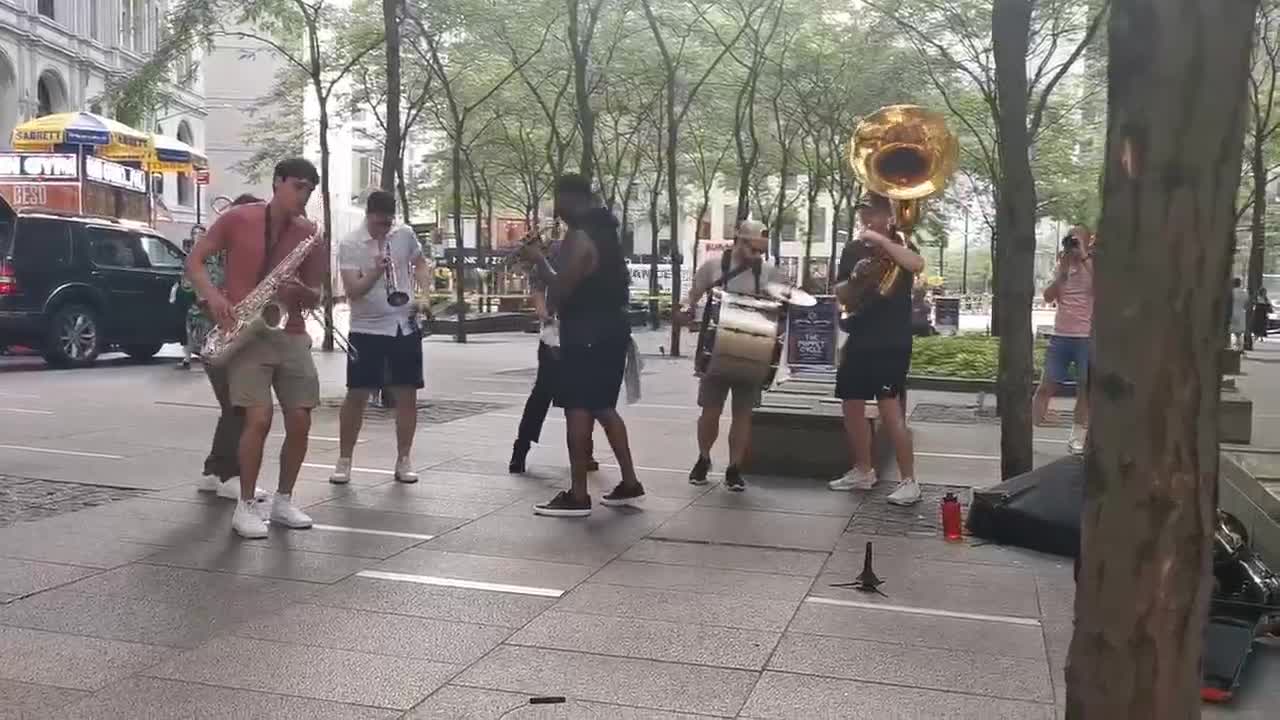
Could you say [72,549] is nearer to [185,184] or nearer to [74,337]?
[74,337]

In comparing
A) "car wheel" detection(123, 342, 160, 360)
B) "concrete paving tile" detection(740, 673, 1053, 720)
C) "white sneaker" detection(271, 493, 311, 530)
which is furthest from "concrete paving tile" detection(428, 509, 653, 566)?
"car wheel" detection(123, 342, 160, 360)

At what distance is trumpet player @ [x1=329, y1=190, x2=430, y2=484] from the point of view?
25.1 feet

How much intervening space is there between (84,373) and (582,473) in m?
11.6

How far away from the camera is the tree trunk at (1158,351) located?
2164 millimetres

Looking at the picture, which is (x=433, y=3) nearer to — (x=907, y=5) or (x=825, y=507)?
(x=907, y=5)

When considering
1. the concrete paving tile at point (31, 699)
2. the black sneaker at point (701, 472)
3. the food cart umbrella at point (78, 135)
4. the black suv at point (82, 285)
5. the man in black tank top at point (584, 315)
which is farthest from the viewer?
the food cart umbrella at point (78, 135)

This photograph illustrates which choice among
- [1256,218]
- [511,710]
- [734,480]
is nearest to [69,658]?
[511,710]

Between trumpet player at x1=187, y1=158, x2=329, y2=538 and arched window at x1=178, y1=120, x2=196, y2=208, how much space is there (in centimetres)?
4809

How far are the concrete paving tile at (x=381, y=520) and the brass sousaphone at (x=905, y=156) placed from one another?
3418 mm

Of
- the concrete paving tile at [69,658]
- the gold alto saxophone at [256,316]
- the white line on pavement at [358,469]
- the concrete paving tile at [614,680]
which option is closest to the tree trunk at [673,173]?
the white line on pavement at [358,469]

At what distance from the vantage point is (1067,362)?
1004cm

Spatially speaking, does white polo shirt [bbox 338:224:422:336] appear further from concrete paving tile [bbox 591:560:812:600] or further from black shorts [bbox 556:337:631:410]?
concrete paving tile [bbox 591:560:812:600]

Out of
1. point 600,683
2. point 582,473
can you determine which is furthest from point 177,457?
point 600,683

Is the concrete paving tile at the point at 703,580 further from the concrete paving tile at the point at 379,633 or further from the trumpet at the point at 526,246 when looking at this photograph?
the trumpet at the point at 526,246
